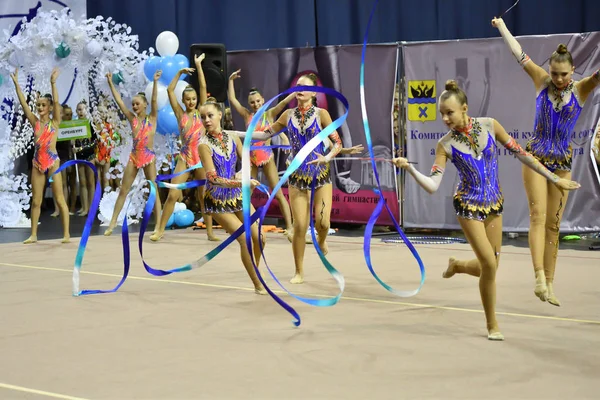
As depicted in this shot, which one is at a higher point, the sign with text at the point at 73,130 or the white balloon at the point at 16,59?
the white balloon at the point at 16,59

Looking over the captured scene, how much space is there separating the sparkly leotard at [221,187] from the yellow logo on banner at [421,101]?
413cm

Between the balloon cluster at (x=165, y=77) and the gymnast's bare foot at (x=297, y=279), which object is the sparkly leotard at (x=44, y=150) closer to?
the balloon cluster at (x=165, y=77)

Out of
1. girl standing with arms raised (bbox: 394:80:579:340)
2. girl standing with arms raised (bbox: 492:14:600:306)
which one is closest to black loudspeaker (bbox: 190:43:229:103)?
girl standing with arms raised (bbox: 492:14:600:306)

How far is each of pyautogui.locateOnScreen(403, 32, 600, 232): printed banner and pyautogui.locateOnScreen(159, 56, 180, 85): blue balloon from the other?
9.84 ft

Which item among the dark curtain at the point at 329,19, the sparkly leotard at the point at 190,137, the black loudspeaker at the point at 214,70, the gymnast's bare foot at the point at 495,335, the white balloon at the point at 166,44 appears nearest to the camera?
the gymnast's bare foot at the point at 495,335

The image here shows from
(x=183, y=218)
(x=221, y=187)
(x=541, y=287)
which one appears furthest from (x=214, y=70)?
(x=541, y=287)

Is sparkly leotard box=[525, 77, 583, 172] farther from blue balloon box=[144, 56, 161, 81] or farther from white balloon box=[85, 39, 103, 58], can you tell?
white balloon box=[85, 39, 103, 58]

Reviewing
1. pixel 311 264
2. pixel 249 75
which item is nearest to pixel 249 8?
pixel 249 75

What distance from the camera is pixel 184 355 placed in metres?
4.66

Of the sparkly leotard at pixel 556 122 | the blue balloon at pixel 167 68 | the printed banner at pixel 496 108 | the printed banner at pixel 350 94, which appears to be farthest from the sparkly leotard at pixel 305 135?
the blue balloon at pixel 167 68

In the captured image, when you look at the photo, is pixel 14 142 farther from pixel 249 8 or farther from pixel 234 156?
pixel 234 156

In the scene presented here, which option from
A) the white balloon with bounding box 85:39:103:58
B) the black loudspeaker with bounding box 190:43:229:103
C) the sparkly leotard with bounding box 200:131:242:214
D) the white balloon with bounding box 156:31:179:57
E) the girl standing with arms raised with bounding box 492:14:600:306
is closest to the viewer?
the girl standing with arms raised with bounding box 492:14:600:306

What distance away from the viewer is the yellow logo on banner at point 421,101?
9867mm

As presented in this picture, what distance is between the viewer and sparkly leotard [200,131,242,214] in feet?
20.3
